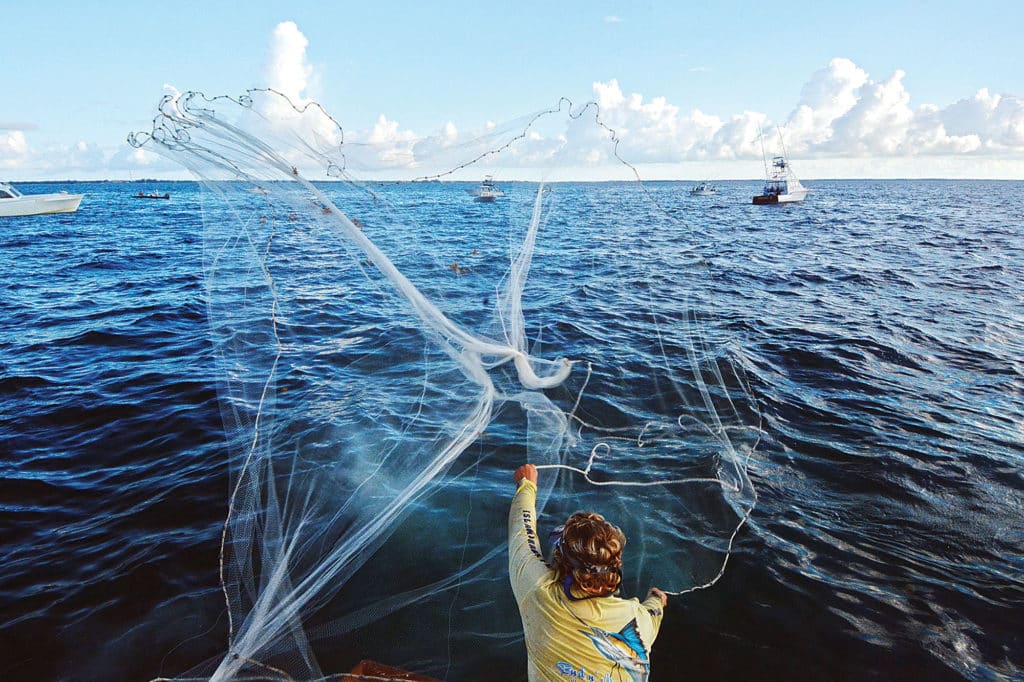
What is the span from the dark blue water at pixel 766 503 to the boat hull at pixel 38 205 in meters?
34.6

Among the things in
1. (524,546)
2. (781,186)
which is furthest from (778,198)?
(524,546)

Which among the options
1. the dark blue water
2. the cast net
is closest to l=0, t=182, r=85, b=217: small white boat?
the dark blue water

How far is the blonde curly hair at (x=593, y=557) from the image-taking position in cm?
233

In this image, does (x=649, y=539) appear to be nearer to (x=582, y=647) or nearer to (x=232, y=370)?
(x=582, y=647)

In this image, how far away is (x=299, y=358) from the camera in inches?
350

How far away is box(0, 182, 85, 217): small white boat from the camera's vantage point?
36.9m

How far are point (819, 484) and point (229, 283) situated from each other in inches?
299

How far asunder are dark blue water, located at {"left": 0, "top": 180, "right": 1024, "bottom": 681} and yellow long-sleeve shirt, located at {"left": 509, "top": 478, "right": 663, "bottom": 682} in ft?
5.10

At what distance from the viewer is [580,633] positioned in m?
2.36

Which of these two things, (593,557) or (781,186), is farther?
(781,186)

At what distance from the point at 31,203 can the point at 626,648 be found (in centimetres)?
5109

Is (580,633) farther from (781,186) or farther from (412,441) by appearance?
(781,186)

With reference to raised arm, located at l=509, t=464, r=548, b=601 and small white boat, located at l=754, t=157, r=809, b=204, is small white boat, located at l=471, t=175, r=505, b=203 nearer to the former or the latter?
raised arm, located at l=509, t=464, r=548, b=601

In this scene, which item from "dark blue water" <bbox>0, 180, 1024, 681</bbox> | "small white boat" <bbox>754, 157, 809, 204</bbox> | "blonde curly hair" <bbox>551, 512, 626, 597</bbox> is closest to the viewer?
"blonde curly hair" <bbox>551, 512, 626, 597</bbox>
